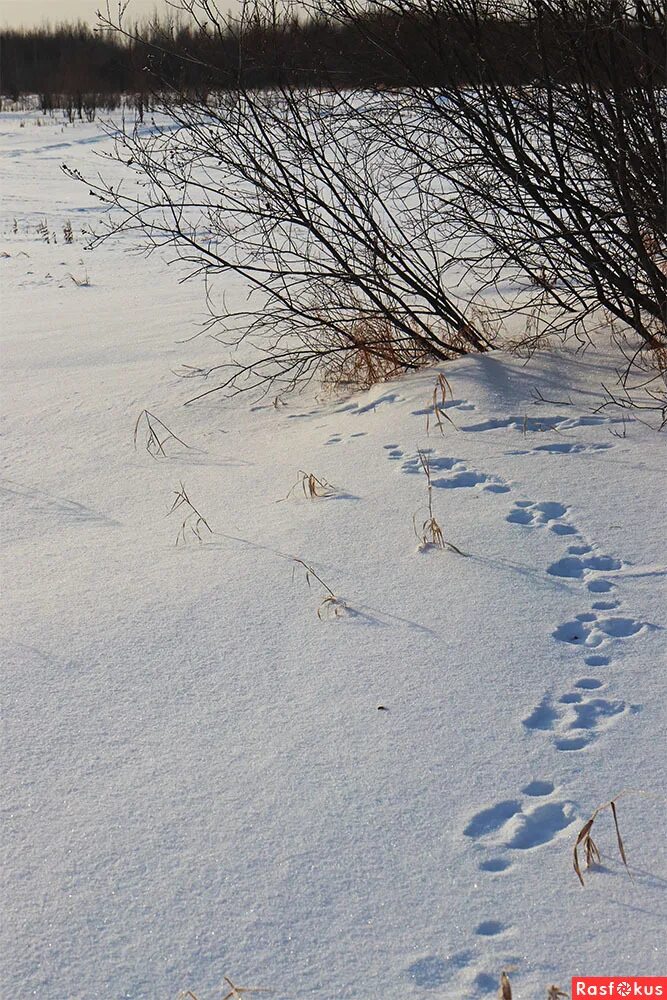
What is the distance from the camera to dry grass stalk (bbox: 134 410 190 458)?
390 cm

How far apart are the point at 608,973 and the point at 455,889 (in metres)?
0.26

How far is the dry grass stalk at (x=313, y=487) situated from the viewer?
10.2ft

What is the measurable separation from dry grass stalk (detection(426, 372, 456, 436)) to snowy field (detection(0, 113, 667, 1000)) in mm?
35

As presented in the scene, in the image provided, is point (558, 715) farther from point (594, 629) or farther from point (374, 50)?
point (374, 50)

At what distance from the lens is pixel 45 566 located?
2904mm

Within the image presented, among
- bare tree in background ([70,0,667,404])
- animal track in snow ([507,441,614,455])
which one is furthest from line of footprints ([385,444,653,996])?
bare tree in background ([70,0,667,404])

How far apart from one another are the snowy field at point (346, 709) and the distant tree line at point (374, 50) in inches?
46.8

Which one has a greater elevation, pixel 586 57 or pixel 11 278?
pixel 586 57

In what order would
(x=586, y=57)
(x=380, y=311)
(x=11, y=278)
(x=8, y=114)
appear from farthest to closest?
1. (x=8, y=114)
2. (x=11, y=278)
3. (x=380, y=311)
4. (x=586, y=57)

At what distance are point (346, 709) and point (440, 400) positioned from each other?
1.94 meters

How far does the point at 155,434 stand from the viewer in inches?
154

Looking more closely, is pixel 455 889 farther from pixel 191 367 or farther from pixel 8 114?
pixel 8 114

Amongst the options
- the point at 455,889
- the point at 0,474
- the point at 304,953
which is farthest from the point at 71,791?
Answer: the point at 0,474

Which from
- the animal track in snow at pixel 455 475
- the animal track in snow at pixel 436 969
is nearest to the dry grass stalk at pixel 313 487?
the animal track in snow at pixel 455 475
